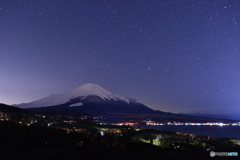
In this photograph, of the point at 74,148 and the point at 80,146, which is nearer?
the point at 74,148

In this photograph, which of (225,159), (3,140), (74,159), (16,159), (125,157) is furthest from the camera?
(3,140)

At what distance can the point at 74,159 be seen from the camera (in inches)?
523

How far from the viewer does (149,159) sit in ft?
48.1

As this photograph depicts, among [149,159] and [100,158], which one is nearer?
[100,158]

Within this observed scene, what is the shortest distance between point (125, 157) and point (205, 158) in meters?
5.08

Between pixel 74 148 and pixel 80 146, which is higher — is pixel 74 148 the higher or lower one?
the higher one

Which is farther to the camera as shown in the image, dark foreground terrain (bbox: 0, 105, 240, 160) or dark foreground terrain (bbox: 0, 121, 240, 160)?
dark foreground terrain (bbox: 0, 105, 240, 160)

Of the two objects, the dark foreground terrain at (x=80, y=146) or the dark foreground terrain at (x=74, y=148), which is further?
the dark foreground terrain at (x=80, y=146)

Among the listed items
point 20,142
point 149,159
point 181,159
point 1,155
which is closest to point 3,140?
point 20,142

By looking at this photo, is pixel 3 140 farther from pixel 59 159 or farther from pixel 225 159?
pixel 225 159

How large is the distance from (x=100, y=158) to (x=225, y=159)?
806 centimetres

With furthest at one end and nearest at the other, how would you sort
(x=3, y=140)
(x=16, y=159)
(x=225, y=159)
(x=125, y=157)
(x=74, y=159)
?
(x=3, y=140)
(x=225, y=159)
(x=125, y=157)
(x=74, y=159)
(x=16, y=159)

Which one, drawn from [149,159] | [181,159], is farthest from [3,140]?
[181,159]

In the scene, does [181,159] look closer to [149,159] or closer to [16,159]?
[149,159]
